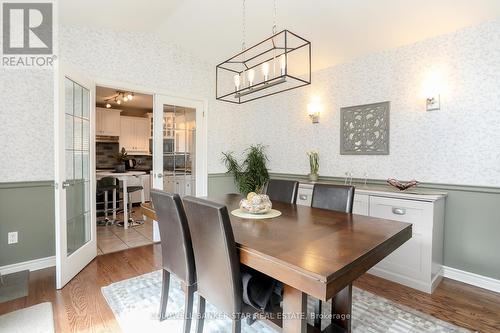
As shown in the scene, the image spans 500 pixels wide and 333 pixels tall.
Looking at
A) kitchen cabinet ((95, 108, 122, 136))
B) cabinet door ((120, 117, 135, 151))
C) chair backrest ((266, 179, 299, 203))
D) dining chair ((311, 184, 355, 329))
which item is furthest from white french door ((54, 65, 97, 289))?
cabinet door ((120, 117, 135, 151))

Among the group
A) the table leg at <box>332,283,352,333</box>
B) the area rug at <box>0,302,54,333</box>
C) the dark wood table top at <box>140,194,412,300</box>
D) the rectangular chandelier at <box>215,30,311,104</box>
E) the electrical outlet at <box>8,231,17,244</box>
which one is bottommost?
the area rug at <box>0,302,54,333</box>

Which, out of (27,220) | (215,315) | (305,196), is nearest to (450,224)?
(305,196)

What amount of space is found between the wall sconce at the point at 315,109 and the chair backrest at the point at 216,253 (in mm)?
2786

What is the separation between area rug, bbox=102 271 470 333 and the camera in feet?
6.15

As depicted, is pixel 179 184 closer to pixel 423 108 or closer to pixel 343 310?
pixel 343 310

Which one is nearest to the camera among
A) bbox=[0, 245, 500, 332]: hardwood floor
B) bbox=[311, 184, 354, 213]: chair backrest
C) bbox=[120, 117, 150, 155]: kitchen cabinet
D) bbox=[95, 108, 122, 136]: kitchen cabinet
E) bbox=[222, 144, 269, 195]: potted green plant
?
bbox=[0, 245, 500, 332]: hardwood floor

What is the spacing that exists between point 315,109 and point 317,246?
2815 millimetres

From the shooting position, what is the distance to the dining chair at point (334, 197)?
215 cm

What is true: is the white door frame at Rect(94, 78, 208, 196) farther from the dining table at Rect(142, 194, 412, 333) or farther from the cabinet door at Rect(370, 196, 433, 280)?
the cabinet door at Rect(370, 196, 433, 280)

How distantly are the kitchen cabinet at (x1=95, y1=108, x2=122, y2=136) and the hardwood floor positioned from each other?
4065 mm

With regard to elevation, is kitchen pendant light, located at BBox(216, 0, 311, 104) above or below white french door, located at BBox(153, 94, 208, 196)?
above

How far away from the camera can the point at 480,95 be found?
2457 mm

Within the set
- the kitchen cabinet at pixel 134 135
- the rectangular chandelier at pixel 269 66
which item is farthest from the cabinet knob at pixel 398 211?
the kitchen cabinet at pixel 134 135

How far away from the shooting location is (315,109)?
12.4 feet
